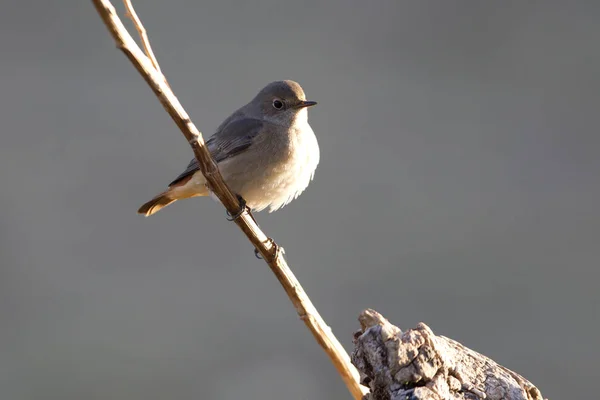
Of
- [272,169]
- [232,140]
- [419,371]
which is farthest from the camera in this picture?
[232,140]

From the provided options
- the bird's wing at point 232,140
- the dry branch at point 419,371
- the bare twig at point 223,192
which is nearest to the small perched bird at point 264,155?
the bird's wing at point 232,140

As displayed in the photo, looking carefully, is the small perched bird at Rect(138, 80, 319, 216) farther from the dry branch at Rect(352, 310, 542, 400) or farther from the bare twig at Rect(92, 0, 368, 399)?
the dry branch at Rect(352, 310, 542, 400)

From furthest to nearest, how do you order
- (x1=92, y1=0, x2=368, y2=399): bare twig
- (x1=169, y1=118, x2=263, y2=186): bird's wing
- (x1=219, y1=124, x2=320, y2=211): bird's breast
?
→ (x1=169, y1=118, x2=263, y2=186): bird's wing → (x1=219, y1=124, x2=320, y2=211): bird's breast → (x1=92, y1=0, x2=368, y2=399): bare twig

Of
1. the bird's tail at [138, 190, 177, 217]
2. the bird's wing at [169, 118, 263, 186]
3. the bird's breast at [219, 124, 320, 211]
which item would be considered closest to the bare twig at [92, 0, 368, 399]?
the bird's breast at [219, 124, 320, 211]

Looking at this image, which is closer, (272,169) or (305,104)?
(272,169)

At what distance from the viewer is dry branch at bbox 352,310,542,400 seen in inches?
69.9

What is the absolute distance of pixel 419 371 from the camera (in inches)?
70.1

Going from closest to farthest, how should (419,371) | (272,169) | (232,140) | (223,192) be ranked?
1. (419,371)
2. (223,192)
3. (272,169)
4. (232,140)

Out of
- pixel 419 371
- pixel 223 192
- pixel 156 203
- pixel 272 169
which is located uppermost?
pixel 156 203

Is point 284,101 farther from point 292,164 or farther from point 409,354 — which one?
point 409,354

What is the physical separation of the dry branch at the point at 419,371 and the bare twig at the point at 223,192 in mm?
259

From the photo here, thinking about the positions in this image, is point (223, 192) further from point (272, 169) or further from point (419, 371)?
point (272, 169)

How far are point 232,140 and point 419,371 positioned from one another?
6.02 feet

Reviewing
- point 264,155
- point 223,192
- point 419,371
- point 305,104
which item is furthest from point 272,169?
point 419,371
